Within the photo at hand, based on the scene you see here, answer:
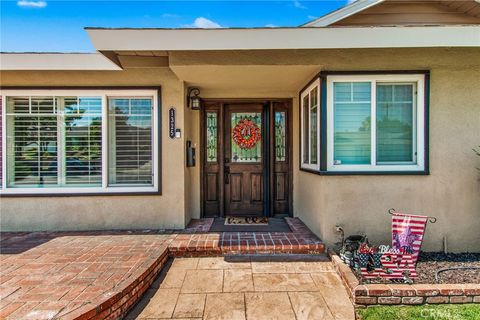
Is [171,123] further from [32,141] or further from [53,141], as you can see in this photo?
[32,141]

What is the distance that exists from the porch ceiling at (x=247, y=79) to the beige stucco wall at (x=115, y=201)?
1.89ft

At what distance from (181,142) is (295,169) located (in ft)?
7.93

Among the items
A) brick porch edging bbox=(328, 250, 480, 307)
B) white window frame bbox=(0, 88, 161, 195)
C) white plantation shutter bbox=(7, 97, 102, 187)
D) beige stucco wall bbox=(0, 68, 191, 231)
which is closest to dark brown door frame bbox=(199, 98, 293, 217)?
beige stucco wall bbox=(0, 68, 191, 231)

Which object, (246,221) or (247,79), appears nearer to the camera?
(247,79)

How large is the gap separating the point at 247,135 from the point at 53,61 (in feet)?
12.0

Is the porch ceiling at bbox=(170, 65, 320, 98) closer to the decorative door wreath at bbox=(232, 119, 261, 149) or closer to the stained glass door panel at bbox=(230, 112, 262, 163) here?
the stained glass door panel at bbox=(230, 112, 262, 163)

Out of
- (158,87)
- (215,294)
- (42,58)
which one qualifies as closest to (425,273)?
(215,294)

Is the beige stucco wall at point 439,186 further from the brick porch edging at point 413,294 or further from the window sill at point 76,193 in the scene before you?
the window sill at point 76,193

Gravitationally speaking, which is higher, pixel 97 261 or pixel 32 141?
pixel 32 141

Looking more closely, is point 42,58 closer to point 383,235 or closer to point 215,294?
point 215,294

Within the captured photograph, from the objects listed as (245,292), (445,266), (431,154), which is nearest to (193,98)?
(245,292)

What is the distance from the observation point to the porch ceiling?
4.57 m

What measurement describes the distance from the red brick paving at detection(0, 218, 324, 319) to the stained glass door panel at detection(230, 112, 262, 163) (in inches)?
62.8

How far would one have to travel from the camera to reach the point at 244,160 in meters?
6.45
